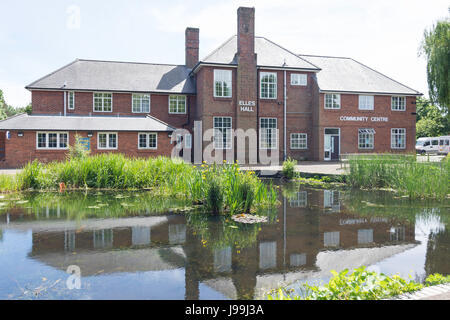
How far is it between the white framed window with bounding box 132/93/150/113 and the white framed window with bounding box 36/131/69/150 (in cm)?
616

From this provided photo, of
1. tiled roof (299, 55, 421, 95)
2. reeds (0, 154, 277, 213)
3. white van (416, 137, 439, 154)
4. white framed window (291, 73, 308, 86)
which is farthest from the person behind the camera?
white van (416, 137, 439, 154)

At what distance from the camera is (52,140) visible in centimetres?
2419

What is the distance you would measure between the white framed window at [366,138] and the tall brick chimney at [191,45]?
15.0m

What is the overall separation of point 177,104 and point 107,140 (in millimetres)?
7092

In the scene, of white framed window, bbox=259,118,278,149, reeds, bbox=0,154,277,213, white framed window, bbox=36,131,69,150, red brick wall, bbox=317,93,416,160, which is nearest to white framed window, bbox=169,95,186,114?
white framed window, bbox=259,118,278,149

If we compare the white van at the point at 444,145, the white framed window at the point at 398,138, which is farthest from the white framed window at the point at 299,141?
the white van at the point at 444,145

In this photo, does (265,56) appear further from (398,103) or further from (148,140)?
(398,103)

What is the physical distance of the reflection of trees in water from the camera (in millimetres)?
4918

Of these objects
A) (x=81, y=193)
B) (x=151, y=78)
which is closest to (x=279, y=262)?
(x=81, y=193)

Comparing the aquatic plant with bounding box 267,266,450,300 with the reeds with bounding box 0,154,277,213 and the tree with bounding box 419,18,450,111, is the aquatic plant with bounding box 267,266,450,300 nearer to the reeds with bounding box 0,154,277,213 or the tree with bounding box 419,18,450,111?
the reeds with bounding box 0,154,277,213

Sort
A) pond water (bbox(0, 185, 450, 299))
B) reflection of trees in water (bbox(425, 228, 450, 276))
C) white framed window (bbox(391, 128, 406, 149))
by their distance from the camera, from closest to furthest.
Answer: pond water (bbox(0, 185, 450, 299)) → reflection of trees in water (bbox(425, 228, 450, 276)) → white framed window (bbox(391, 128, 406, 149))

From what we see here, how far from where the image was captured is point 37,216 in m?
8.58
